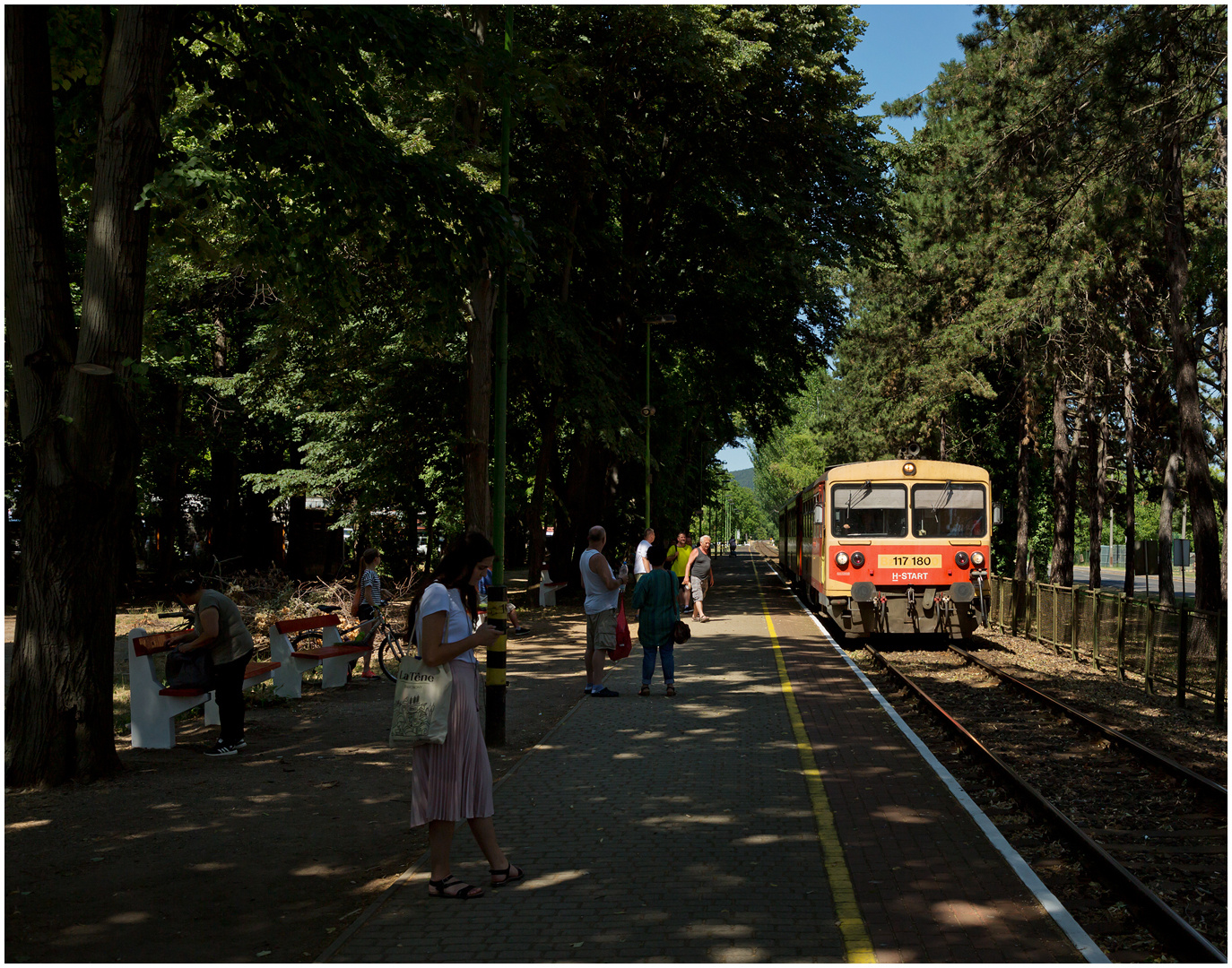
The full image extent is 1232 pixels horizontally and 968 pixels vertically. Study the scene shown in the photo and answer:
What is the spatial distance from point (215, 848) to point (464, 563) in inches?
101

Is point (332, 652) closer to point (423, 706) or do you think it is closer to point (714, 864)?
point (423, 706)

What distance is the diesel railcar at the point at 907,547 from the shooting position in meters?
18.1

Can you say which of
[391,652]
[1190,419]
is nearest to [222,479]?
[391,652]

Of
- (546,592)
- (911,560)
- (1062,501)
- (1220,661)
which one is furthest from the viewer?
(1062,501)

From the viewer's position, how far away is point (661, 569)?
12688 millimetres

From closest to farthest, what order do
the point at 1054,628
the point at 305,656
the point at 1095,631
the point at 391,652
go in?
the point at 305,656 → the point at 391,652 → the point at 1095,631 → the point at 1054,628

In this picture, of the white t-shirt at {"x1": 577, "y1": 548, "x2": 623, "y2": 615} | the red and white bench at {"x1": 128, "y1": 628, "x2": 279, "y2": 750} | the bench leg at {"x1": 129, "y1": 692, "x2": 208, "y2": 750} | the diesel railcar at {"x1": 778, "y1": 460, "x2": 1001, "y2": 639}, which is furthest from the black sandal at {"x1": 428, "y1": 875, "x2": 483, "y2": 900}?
the diesel railcar at {"x1": 778, "y1": 460, "x2": 1001, "y2": 639}

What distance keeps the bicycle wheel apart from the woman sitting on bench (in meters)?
4.60

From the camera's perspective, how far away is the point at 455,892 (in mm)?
5465

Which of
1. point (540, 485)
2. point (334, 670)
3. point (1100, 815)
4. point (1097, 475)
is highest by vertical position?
point (1097, 475)

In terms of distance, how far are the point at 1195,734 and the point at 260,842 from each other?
9.66m

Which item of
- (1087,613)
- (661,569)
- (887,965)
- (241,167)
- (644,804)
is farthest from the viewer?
(1087,613)

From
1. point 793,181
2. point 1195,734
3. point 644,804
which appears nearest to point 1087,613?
point 1195,734

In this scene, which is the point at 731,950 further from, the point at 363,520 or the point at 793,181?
the point at 363,520
